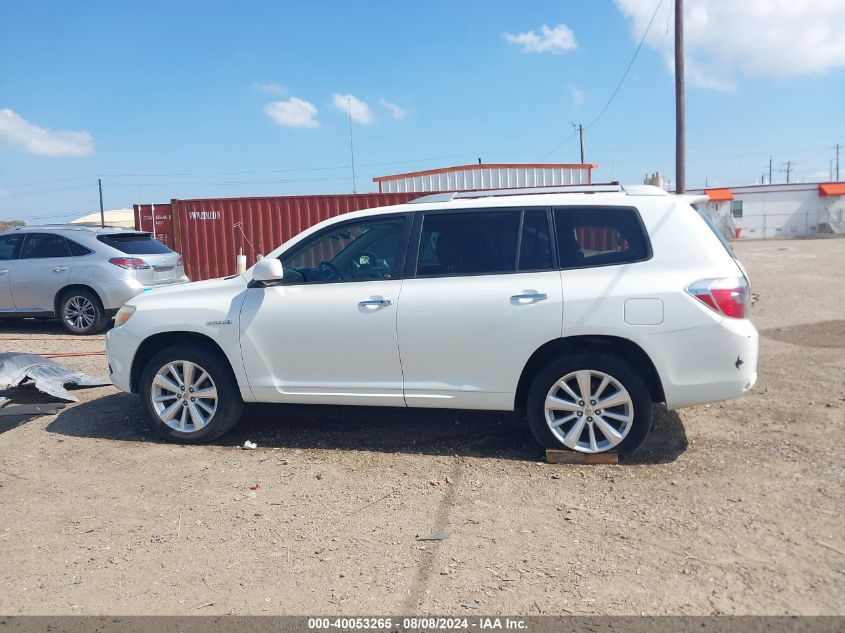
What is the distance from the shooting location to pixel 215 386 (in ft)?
18.6

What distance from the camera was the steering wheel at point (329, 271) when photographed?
18.2 ft

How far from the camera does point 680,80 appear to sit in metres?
15.7

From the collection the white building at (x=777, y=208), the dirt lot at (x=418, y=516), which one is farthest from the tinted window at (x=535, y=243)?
the white building at (x=777, y=208)

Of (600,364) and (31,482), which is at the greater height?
(600,364)

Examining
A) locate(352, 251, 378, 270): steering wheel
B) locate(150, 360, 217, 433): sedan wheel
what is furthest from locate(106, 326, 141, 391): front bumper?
locate(352, 251, 378, 270): steering wheel

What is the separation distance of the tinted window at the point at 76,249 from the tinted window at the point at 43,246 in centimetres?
9

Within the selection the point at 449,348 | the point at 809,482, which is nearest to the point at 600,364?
the point at 449,348

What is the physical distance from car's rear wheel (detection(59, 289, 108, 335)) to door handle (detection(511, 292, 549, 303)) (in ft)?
26.9

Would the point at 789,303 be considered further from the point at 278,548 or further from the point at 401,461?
the point at 278,548

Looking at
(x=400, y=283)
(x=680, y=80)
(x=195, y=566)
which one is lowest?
(x=195, y=566)

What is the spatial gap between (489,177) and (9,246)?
12525 mm

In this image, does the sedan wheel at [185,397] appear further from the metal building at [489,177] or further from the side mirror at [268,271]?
the metal building at [489,177]

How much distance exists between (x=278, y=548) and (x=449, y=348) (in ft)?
5.96

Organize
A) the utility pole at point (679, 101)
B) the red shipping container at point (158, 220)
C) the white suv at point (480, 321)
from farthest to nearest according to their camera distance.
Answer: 1. the red shipping container at point (158, 220)
2. the utility pole at point (679, 101)
3. the white suv at point (480, 321)
